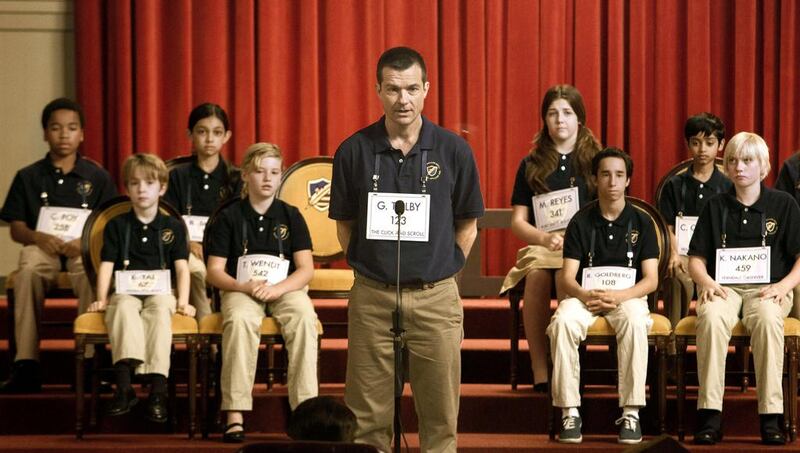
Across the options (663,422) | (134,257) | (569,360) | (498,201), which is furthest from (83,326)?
(498,201)

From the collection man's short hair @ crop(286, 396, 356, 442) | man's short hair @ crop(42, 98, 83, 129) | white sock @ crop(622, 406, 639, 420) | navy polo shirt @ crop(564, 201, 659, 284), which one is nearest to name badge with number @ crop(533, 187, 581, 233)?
navy polo shirt @ crop(564, 201, 659, 284)

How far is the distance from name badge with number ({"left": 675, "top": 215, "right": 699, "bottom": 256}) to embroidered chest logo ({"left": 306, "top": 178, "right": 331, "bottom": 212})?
1.92m

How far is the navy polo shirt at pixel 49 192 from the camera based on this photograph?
6.77 m

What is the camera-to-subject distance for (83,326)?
568 centimetres

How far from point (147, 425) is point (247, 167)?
1.34 meters

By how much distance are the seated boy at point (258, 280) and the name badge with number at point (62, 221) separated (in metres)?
1.00

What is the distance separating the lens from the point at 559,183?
6113mm

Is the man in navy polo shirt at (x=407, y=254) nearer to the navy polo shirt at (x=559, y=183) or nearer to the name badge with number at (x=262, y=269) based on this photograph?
the name badge with number at (x=262, y=269)

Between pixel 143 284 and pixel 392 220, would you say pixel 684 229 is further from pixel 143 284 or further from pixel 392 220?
pixel 143 284

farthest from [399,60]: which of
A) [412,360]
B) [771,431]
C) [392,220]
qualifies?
[771,431]

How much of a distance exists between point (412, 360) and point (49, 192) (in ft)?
10.8

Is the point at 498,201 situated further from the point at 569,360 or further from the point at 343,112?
the point at 569,360

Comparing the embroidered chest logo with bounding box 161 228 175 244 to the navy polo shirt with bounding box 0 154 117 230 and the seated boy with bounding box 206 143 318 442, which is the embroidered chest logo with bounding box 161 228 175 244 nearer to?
the seated boy with bounding box 206 143 318 442

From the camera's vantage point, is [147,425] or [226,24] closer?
[147,425]
